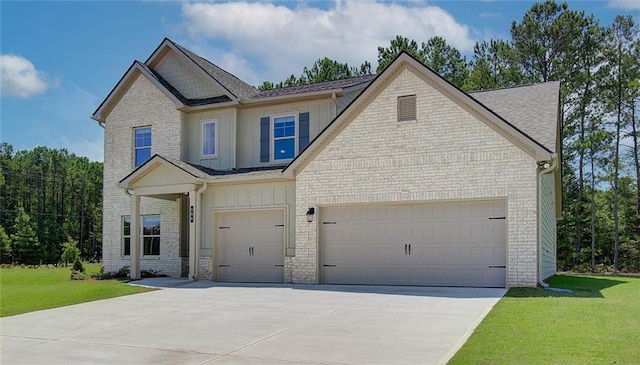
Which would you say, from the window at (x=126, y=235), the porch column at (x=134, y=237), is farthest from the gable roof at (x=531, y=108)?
the window at (x=126, y=235)

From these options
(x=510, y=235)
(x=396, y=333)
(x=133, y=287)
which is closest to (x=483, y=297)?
(x=510, y=235)

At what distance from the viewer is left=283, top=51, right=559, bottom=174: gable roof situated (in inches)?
574

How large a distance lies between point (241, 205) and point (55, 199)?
Result: 57.8m

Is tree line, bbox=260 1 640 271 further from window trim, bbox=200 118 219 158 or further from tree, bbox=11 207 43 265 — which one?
tree, bbox=11 207 43 265

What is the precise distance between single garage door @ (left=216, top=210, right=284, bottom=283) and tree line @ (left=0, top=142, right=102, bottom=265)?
4807 cm

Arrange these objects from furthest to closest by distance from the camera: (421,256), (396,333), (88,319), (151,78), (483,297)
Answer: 1. (151,78)
2. (421,256)
3. (483,297)
4. (88,319)
5. (396,333)

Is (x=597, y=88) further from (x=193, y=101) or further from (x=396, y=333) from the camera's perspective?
(x=396, y=333)

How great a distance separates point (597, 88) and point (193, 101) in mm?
23167

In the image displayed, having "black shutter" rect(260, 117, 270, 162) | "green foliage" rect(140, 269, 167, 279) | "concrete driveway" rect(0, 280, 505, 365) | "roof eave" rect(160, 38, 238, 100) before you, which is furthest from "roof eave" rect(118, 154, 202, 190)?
"concrete driveway" rect(0, 280, 505, 365)

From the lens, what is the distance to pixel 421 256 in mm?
16047

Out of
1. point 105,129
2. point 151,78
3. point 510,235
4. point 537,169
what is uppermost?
point 151,78

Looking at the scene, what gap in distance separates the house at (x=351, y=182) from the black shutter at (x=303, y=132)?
0.04 m

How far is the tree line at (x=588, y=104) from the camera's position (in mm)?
32719

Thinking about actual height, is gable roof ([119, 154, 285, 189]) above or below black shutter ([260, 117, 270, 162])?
below
